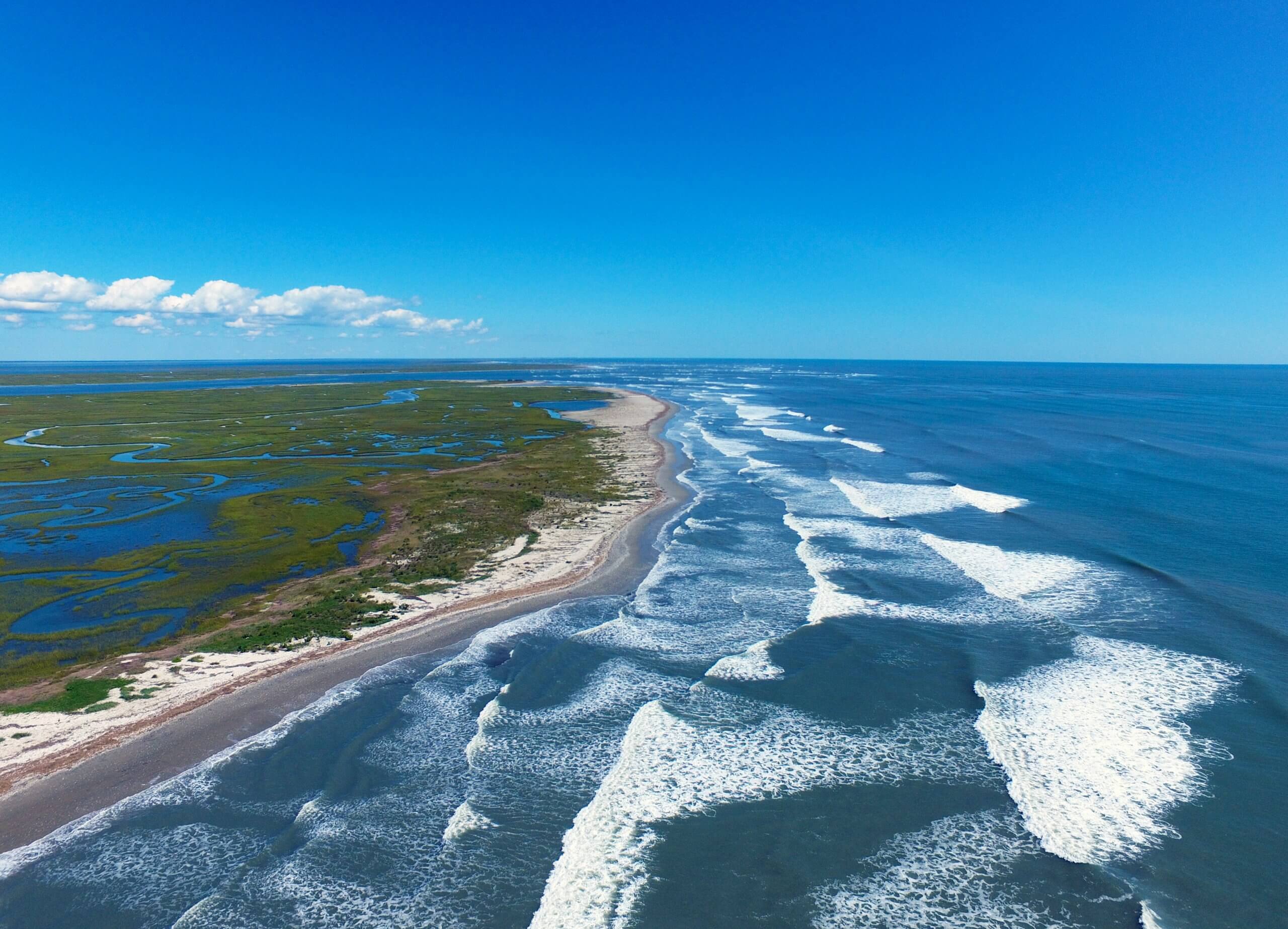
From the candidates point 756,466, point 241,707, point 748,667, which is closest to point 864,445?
point 756,466

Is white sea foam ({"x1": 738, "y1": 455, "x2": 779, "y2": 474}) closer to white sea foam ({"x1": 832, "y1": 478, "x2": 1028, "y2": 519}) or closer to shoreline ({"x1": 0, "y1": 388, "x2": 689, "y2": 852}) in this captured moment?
white sea foam ({"x1": 832, "y1": 478, "x2": 1028, "y2": 519})

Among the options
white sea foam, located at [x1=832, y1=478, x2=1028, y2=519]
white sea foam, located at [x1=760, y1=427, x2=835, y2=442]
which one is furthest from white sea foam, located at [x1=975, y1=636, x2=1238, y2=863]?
white sea foam, located at [x1=760, y1=427, x2=835, y2=442]

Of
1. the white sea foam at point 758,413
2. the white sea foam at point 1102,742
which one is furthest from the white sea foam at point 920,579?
the white sea foam at point 758,413

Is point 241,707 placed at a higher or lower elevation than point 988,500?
lower

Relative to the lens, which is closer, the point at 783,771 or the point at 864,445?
the point at 783,771

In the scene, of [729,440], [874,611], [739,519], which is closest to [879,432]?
[729,440]

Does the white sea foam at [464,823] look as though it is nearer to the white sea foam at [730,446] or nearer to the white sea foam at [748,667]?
the white sea foam at [748,667]

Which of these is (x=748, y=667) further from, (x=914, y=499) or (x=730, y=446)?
(x=730, y=446)
